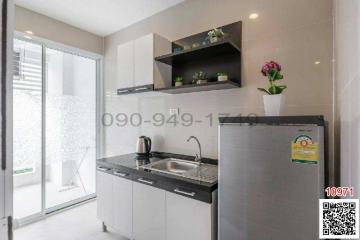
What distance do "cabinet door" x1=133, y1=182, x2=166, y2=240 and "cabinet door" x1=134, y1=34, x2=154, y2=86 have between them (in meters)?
1.15

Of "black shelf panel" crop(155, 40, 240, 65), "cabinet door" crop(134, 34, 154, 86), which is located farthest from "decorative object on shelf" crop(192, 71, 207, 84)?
"cabinet door" crop(134, 34, 154, 86)

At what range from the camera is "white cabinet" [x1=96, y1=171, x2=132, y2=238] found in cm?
206

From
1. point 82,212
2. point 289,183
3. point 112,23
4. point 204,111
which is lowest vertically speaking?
point 82,212

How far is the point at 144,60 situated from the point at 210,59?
75 centimetres

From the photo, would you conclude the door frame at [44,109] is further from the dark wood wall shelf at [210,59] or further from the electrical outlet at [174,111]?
the dark wood wall shelf at [210,59]

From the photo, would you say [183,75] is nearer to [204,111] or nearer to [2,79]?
[204,111]

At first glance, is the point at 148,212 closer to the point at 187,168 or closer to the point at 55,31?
the point at 187,168

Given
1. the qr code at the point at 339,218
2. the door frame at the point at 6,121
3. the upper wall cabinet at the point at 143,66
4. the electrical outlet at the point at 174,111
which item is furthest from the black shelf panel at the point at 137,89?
the qr code at the point at 339,218

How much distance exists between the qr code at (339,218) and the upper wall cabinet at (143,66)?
1804 mm

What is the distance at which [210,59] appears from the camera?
2227 millimetres

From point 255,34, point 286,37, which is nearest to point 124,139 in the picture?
point 255,34

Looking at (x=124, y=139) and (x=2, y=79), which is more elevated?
(x=2, y=79)

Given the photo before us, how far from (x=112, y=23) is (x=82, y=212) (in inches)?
110

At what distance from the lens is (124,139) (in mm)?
3111
